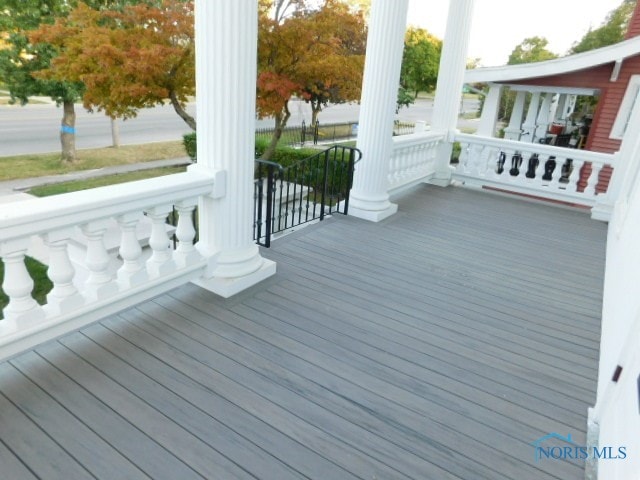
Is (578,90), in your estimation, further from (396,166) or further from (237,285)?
(237,285)

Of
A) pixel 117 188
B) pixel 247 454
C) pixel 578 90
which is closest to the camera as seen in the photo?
pixel 247 454

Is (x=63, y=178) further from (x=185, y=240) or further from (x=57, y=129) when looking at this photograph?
(x=185, y=240)

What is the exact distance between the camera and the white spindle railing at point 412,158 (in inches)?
202

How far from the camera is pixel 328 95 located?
11.1 metres

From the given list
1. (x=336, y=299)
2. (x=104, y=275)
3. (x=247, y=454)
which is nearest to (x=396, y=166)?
(x=336, y=299)

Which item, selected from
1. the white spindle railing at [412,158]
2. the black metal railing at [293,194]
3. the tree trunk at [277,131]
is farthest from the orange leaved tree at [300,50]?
the white spindle railing at [412,158]

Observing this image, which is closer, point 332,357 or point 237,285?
point 332,357

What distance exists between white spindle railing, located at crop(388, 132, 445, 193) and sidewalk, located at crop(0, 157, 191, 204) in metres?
6.52

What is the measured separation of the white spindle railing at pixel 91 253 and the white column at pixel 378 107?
231 cm

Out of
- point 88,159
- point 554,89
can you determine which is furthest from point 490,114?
point 88,159

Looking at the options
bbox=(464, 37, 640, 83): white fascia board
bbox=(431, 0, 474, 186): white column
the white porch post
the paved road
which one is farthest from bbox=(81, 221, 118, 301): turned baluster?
the paved road

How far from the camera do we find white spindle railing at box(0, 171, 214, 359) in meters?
1.84

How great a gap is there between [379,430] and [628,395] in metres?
0.95

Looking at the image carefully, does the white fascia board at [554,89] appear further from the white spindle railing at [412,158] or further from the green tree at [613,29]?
the green tree at [613,29]
